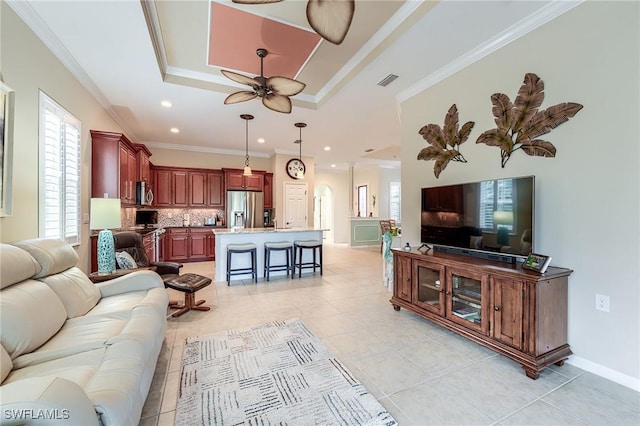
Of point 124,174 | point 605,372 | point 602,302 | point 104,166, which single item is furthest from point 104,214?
point 605,372

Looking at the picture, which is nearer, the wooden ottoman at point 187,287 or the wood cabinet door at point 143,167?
the wooden ottoman at point 187,287

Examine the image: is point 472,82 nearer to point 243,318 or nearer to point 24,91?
point 243,318

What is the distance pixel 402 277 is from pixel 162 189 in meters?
6.09

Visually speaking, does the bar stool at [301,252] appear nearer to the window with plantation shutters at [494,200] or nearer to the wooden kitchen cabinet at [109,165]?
the wooden kitchen cabinet at [109,165]

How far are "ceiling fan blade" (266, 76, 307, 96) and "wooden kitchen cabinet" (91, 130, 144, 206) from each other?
2.62m

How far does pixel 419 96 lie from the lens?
3715mm

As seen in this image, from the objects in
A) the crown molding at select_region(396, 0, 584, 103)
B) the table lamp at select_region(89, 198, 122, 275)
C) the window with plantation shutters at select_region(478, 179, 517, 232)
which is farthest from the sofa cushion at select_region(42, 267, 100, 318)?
the crown molding at select_region(396, 0, 584, 103)

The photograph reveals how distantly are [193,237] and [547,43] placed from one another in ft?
23.2

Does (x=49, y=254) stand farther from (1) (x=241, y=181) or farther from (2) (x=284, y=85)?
(1) (x=241, y=181)

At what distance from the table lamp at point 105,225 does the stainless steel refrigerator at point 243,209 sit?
390 centimetres

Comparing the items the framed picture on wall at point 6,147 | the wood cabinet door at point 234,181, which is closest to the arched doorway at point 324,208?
the wood cabinet door at point 234,181

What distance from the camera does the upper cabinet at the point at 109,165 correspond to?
377 cm

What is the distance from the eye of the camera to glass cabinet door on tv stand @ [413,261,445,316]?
282 cm

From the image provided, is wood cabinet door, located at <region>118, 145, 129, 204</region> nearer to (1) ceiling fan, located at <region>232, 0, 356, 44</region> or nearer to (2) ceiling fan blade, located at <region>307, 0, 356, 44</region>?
(1) ceiling fan, located at <region>232, 0, 356, 44</region>
